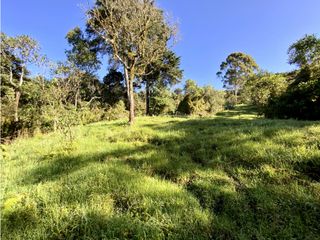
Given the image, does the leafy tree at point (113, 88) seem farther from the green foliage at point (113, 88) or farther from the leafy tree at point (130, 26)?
the leafy tree at point (130, 26)

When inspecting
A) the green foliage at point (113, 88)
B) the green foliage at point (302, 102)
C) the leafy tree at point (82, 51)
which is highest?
the leafy tree at point (82, 51)

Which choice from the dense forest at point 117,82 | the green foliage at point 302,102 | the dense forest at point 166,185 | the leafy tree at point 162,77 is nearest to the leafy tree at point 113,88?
the dense forest at point 117,82

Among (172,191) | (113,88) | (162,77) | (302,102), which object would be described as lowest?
(172,191)

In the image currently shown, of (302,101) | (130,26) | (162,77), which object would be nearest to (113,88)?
(162,77)

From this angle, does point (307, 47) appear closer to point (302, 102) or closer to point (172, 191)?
point (302, 102)

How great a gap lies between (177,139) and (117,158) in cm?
228

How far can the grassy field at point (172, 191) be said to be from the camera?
110 inches

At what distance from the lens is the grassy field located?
2.80m

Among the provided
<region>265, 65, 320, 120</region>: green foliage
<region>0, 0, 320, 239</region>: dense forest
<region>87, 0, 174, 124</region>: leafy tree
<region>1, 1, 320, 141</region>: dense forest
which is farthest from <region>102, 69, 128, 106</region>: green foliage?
<region>265, 65, 320, 120</region>: green foliage

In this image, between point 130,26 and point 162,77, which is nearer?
point 130,26

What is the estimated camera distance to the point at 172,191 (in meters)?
3.59

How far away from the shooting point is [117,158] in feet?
17.6

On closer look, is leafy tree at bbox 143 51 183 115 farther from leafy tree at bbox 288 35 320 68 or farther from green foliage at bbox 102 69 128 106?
leafy tree at bbox 288 35 320 68

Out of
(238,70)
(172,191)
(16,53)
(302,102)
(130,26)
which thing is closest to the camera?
(172,191)
